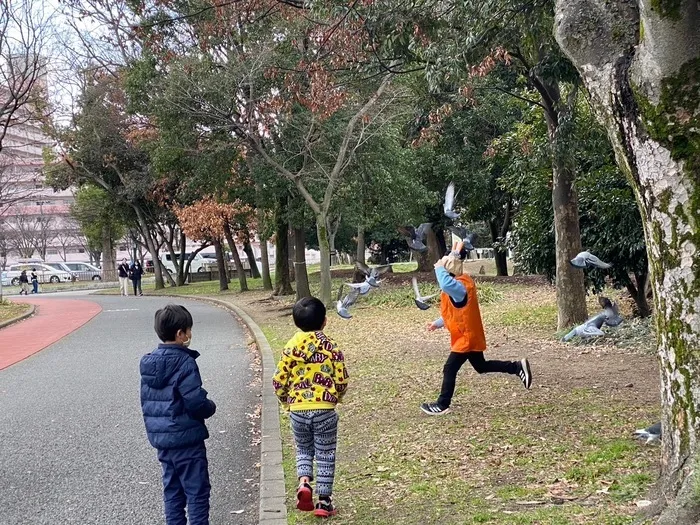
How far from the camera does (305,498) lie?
4496mm

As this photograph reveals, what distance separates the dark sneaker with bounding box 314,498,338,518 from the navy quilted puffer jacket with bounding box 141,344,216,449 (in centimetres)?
96

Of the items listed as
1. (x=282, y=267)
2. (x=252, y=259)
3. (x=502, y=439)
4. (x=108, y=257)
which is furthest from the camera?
(x=108, y=257)

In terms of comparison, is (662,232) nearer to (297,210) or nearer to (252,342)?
(252,342)

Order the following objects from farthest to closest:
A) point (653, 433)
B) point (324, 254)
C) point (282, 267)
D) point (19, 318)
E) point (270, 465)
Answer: point (282, 267), point (19, 318), point (324, 254), point (270, 465), point (653, 433)

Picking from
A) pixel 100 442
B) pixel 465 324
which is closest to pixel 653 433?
pixel 465 324

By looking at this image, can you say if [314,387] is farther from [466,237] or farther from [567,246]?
[567,246]

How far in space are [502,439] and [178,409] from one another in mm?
2952

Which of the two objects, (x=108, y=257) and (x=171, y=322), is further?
(x=108, y=257)

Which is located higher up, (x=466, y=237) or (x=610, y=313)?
(x=466, y=237)

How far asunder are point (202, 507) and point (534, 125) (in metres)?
9.98

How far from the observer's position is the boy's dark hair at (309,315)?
14.5 feet

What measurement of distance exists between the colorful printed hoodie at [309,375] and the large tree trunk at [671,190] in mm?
1881

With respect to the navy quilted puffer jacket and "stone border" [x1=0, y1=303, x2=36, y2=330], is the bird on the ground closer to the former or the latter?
the navy quilted puffer jacket

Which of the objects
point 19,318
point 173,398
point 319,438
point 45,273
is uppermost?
point 45,273
